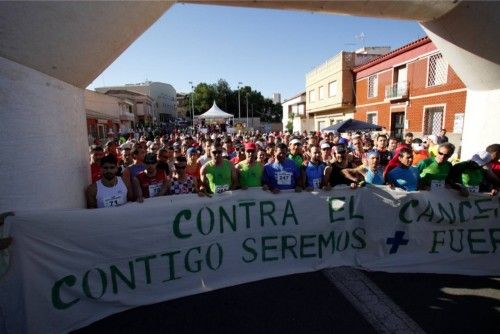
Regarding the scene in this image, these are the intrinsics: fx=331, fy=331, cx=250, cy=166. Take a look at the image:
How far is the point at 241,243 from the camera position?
386 cm

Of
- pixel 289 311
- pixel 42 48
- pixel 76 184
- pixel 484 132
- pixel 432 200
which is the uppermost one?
pixel 42 48

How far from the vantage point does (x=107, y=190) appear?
378 cm

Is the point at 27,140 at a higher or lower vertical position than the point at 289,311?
higher

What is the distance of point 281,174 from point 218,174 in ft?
3.06

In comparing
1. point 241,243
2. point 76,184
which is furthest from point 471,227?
point 76,184

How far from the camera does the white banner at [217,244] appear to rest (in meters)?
3.03

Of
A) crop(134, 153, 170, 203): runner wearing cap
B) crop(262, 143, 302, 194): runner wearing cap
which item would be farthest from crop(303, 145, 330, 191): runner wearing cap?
crop(134, 153, 170, 203): runner wearing cap

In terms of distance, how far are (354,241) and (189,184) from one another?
2.37 meters

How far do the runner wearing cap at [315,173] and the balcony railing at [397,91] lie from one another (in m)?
20.6

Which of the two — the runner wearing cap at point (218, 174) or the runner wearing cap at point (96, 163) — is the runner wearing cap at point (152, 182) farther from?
the runner wearing cap at point (96, 163)

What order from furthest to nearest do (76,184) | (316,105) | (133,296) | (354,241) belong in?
(316,105), (354,241), (76,184), (133,296)

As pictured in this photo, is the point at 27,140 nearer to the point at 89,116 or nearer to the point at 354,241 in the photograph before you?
the point at 354,241

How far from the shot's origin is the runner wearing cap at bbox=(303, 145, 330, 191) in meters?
4.91

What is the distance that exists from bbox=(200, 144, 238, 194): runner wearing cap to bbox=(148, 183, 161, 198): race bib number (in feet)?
2.04
